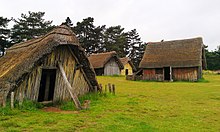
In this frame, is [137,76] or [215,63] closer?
[137,76]

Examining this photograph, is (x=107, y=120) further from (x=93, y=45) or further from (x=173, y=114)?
(x=93, y=45)

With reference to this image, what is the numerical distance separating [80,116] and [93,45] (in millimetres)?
51040

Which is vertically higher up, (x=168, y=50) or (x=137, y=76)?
(x=168, y=50)

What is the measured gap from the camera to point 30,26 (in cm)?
4922

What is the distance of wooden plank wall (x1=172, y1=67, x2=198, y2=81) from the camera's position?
33650 mm

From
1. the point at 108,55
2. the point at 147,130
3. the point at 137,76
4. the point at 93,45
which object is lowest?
the point at 147,130

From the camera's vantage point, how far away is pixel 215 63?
222ft

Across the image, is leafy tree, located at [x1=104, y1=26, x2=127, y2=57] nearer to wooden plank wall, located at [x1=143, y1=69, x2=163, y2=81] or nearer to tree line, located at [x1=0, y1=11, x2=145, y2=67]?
tree line, located at [x1=0, y1=11, x2=145, y2=67]

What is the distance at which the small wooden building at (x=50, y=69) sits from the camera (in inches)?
460

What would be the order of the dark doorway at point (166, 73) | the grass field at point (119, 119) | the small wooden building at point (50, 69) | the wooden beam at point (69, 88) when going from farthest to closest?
1. the dark doorway at point (166, 73)
2. the wooden beam at point (69, 88)
3. the small wooden building at point (50, 69)
4. the grass field at point (119, 119)

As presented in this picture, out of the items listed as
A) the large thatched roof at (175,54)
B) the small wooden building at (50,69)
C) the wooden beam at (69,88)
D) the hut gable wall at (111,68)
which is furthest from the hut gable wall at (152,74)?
the wooden beam at (69,88)

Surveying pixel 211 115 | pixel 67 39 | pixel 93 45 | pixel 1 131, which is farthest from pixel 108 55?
pixel 1 131

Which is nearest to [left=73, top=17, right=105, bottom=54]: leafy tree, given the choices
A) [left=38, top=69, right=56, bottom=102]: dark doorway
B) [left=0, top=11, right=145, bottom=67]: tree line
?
[left=0, top=11, right=145, bottom=67]: tree line

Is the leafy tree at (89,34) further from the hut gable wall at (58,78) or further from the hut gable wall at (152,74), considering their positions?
the hut gable wall at (58,78)
